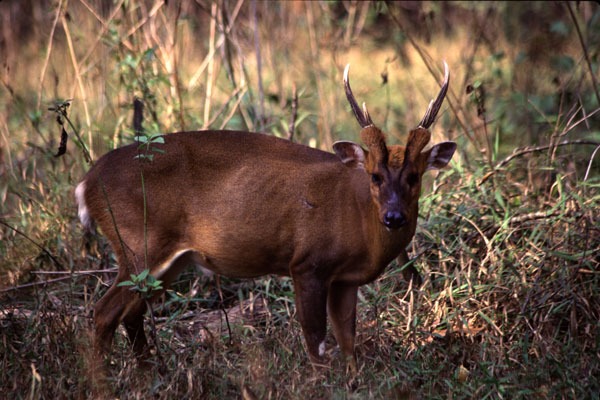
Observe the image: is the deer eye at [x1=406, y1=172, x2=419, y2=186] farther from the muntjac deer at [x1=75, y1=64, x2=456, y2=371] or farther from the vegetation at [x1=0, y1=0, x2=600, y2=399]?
the vegetation at [x1=0, y1=0, x2=600, y2=399]

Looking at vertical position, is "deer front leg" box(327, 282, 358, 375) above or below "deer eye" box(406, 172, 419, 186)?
below

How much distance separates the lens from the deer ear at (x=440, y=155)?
4684 millimetres

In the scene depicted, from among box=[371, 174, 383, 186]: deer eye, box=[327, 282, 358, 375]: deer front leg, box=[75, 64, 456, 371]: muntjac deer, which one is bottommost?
box=[327, 282, 358, 375]: deer front leg

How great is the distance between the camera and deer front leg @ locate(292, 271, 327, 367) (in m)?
4.72

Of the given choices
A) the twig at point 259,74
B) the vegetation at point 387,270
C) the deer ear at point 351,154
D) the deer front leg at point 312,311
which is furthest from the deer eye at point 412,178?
the twig at point 259,74

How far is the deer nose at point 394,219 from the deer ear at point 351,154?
18.6 inches

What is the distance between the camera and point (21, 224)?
6312 millimetres

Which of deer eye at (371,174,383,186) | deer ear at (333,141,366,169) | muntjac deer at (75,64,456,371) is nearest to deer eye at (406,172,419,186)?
muntjac deer at (75,64,456,371)

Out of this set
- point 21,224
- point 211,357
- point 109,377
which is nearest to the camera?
point 109,377

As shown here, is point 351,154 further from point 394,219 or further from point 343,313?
point 343,313

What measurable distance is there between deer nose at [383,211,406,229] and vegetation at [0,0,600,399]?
2.47 ft

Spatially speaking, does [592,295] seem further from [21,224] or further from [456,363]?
[21,224]

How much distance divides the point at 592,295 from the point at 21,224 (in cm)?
377

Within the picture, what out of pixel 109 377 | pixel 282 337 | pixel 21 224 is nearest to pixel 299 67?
pixel 21 224
